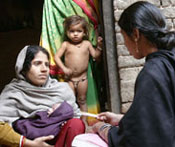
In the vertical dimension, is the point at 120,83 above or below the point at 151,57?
below

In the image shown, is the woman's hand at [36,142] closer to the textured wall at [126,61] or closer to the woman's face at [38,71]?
the woman's face at [38,71]

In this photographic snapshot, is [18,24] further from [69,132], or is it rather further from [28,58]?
[69,132]

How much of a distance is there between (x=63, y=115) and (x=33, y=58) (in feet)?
1.47

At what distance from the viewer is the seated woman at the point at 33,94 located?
1.77 metres

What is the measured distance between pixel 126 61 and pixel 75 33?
517mm

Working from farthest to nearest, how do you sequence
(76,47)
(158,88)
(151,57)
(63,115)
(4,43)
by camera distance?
1. (4,43)
2. (76,47)
3. (63,115)
4. (151,57)
5. (158,88)

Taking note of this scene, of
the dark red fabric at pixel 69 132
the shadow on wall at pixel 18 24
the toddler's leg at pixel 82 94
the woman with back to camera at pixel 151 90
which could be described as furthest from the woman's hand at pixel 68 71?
the shadow on wall at pixel 18 24

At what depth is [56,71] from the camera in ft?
8.16

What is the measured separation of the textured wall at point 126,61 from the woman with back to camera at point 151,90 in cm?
96

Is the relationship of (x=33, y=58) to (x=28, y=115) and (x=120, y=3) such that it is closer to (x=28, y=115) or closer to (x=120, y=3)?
(x=28, y=115)

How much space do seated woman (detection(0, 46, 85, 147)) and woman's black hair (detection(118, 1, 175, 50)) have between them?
2.45 feet

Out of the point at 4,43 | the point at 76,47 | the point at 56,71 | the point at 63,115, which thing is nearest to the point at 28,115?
the point at 63,115

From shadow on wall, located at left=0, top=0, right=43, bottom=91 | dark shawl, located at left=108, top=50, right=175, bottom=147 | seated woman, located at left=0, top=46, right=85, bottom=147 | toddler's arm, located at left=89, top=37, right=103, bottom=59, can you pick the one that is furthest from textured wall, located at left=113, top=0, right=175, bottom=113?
shadow on wall, located at left=0, top=0, right=43, bottom=91

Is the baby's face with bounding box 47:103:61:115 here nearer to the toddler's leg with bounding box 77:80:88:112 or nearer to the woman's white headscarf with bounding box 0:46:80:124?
the woman's white headscarf with bounding box 0:46:80:124
